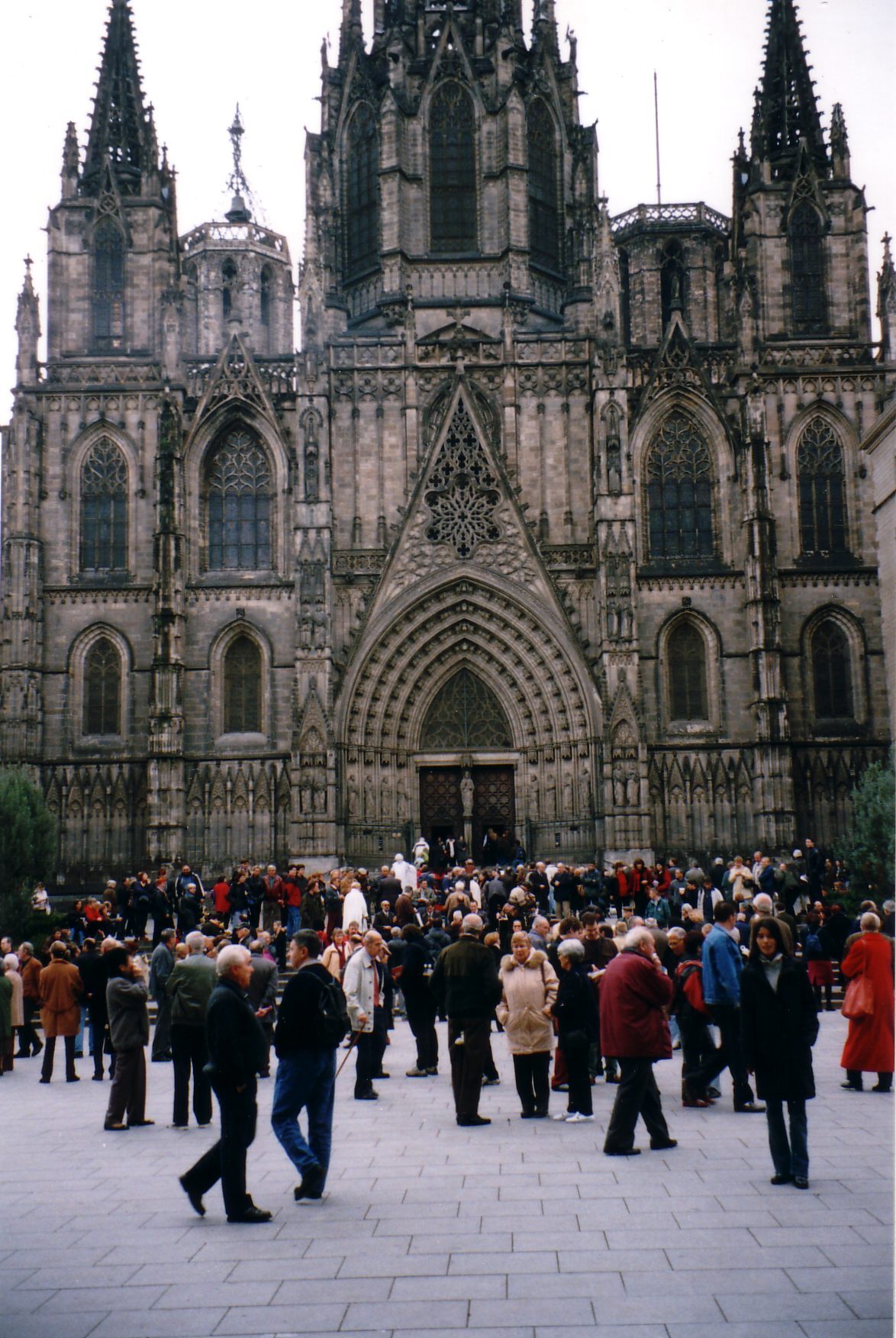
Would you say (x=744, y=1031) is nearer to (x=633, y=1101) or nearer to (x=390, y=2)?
(x=633, y=1101)

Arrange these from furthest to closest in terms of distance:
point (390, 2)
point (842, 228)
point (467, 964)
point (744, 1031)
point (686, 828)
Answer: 1. point (390, 2)
2. point (842, 228)
3. point (686, 828)
4. point (467, 964)
5. point (744, 1031)

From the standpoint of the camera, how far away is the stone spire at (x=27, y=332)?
4206cm

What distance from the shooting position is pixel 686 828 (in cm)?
4003

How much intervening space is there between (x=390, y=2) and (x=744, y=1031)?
45933 millimetres

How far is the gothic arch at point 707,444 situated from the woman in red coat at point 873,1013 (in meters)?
28.5

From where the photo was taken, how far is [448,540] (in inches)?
1630

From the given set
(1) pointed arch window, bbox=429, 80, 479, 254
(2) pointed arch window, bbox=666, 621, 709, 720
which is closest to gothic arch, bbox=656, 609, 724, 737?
(2) pointed arch window, bbox=666, 621, 709, 720

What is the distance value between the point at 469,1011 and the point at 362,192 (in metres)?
38.1

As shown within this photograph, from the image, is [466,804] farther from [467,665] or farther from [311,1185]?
[311,1185]

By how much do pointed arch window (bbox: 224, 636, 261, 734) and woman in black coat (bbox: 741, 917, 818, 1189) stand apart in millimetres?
31744

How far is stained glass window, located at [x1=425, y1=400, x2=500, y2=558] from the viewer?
41.4 meters

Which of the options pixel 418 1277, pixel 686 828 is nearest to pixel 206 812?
pixel 686 828

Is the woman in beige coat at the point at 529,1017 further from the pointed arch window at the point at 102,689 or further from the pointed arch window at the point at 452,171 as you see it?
the pointed arch window at the point at 452,171

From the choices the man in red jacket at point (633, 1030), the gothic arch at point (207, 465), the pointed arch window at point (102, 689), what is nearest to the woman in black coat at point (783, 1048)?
the man in red jacket at point (633, 1030)
